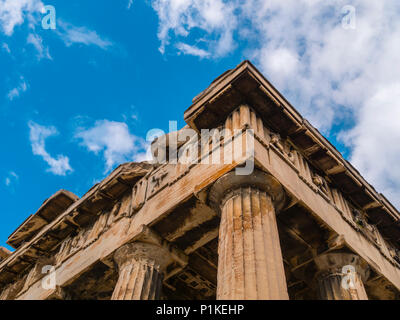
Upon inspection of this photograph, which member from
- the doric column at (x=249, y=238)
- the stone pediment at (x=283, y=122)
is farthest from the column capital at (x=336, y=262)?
the stone pediment at (x=283, y=122)

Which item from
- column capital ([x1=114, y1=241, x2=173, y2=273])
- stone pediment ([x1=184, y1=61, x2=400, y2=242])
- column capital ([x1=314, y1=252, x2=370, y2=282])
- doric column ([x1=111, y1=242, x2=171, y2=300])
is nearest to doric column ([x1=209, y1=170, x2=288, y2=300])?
column capital ([x1=314, y1=252, x2=370, y2=282])

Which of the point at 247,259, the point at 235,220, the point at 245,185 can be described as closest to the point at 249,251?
the point at 247,259

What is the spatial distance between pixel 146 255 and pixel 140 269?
Result: 40 cm

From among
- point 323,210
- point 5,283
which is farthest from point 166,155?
point 5,283

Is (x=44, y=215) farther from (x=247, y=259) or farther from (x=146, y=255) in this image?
(x=247, y=259)

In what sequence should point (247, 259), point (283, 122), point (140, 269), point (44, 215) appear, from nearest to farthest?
point (247, 259) < point (140, 269) < point (283, 122) < point (44, 215)

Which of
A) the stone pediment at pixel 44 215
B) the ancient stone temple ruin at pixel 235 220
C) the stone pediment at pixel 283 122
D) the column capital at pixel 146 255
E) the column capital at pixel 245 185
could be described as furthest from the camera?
the stone pediment at pixel 44 215

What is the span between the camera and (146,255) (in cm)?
956

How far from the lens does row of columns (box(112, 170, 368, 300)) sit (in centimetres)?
625

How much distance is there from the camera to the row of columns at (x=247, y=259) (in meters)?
6.25

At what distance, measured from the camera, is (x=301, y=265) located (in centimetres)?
978

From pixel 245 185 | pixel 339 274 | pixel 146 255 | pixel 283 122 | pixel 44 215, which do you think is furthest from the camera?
pixel 44 215

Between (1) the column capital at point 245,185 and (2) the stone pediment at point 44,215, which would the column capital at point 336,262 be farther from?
(2) the stone pediment at point 44,215

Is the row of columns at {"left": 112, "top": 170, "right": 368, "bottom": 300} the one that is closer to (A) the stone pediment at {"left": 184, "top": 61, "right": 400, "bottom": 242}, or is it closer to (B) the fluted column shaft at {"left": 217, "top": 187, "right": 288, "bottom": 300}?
(B) the fluted column shaft at {"left": 217, "top": 187, "right": 288, "bottom": 300}
